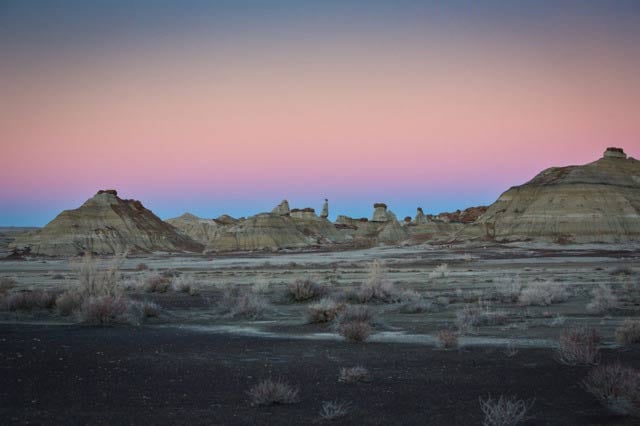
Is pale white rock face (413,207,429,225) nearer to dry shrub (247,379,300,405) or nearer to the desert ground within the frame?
the desert ground

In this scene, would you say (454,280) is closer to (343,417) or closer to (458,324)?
(458,324)

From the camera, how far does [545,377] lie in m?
9.57

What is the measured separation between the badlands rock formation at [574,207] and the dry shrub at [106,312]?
73.1m

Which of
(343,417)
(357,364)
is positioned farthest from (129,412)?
(357,364)

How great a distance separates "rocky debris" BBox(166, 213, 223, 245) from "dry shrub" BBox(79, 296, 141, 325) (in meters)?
148

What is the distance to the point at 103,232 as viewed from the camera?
10369 cm

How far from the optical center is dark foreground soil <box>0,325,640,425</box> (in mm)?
7598

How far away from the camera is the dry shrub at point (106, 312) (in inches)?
647

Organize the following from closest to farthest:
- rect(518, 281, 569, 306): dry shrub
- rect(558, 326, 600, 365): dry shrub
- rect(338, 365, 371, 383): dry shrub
A: rect(338, 365, 371, 383): dry shrub < rect(558, 326, 600, 365): dry shrub < rect(518, 281, 569, 306): dry shrub

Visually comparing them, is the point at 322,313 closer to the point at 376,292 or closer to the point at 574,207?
the point at 376,292

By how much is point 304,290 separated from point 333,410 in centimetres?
1651

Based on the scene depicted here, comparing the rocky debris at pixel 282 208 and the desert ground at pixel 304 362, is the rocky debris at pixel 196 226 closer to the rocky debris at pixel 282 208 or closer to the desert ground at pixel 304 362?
the rocky debris at pixel 282 208

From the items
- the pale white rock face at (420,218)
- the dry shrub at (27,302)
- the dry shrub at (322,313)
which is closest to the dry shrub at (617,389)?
the dry shrub at (322,313)

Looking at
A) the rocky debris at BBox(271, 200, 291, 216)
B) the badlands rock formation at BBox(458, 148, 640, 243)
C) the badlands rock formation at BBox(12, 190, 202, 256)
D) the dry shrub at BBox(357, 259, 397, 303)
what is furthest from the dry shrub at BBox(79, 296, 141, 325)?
the rocky debris at BBox(271, 200, 291, 216)
